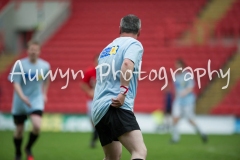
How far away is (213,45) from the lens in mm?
22203

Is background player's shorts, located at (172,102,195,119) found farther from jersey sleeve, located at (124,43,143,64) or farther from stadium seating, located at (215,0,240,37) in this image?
jersey sleeve, located at (124,43,143,64)

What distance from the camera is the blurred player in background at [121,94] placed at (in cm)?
572

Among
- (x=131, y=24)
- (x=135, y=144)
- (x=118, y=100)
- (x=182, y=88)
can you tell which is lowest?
(x=182, y=88)

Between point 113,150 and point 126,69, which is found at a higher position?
point 126,69

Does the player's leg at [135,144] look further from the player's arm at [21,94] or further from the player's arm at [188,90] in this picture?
the player's arm at [188,90]

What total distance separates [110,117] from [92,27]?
19.1 m

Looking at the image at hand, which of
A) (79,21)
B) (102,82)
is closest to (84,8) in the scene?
(79,21)

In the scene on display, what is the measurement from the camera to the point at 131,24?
→ 5902mm

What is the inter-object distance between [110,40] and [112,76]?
57.3 feet

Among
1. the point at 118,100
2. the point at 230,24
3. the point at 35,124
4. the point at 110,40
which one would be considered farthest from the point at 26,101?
the point at 230,24

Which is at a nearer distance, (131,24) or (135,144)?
(135,144)

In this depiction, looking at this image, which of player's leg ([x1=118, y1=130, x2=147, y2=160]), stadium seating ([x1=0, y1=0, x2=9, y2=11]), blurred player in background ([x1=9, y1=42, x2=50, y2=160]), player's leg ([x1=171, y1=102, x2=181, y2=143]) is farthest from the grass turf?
stadium seating ([x1=0, y1=0, x2=9, y2=11])

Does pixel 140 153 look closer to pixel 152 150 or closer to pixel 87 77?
pixel 87 77

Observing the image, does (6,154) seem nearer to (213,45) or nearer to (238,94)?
(238,94)
